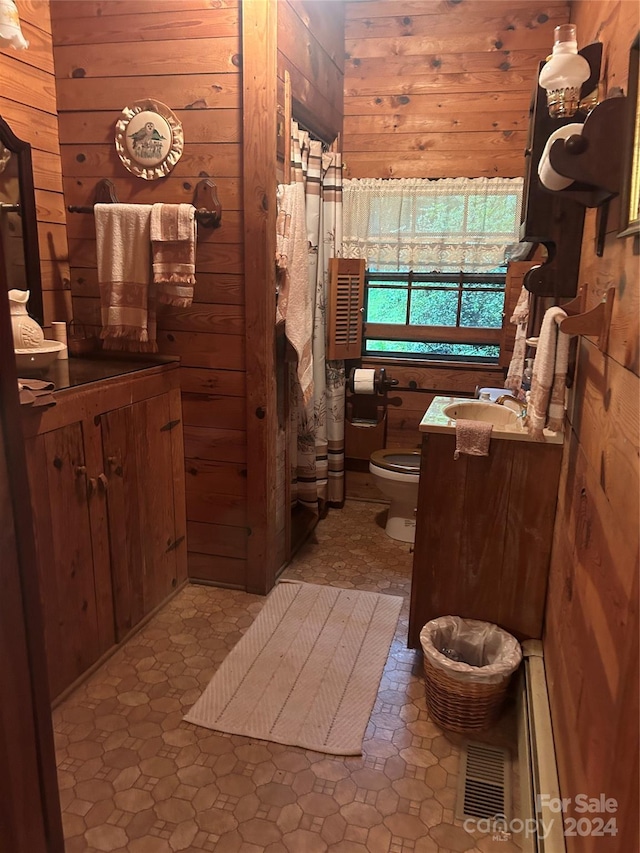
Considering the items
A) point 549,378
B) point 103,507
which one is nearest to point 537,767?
point 549,378

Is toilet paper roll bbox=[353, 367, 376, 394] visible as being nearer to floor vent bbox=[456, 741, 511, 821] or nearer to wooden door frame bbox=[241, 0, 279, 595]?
wooden door frame bbox=[241, 0, 279, 595]

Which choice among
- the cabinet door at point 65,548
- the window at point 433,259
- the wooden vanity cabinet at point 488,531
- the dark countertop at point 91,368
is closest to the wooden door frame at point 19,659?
the cabinet door at point 65,548

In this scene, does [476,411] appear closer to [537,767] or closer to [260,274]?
[260,274]

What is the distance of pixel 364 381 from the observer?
3.59 m

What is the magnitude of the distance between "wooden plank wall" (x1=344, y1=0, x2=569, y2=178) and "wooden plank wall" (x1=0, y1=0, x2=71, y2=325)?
170cm

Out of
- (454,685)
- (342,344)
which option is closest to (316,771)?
(454,685)

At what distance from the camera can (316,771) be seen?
69.0 inches

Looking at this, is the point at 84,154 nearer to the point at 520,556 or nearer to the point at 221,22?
the point at 221,22

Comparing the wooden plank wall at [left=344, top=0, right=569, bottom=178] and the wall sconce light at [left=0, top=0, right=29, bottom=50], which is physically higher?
the wooden plank wall at [left=344, top=0, right=569, bottom=178]

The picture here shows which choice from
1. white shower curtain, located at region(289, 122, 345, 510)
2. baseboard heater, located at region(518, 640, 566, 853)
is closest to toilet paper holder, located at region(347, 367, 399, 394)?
white shower curtain, located at region(289, 122, 345, 510)

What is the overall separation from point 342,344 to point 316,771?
2265mm

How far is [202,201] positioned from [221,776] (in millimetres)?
2011

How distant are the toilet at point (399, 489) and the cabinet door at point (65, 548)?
1.58m

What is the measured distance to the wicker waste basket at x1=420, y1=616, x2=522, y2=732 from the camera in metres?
1.81
